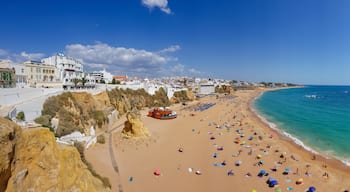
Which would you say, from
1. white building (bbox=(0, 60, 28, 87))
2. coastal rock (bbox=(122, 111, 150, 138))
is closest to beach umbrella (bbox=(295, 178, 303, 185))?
coastal rock (bbox=(122, 111, 150, 138))

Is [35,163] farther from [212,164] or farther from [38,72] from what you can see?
[38,72]

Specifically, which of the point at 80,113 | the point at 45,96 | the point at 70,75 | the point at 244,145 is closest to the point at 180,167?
the point at 244,145

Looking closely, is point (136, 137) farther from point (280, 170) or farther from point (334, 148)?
point (334, 148)

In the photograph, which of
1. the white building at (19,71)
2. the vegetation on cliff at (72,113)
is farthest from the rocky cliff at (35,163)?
Answer: the white building at (19,71)

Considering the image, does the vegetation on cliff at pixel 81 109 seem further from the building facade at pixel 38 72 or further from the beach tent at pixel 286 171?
the beach tent at pixel 286 171

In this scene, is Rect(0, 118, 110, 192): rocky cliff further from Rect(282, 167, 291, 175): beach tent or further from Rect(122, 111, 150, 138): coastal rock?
Rect(282, 167, 291, 175): beach tent

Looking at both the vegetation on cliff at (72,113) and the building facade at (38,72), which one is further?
the building facade at (38,72)
